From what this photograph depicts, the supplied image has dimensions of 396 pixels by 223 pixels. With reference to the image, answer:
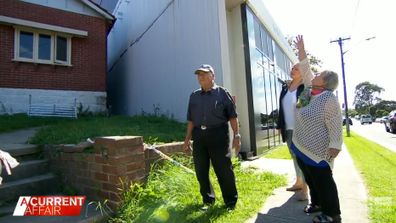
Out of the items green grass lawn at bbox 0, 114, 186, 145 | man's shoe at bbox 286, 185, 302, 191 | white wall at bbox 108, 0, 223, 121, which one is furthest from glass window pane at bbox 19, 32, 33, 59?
man's shoe at bbox 286, 185, 302, 191

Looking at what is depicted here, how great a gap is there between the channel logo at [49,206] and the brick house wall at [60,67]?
815cm

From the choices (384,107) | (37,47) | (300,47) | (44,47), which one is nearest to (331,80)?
(300,47)

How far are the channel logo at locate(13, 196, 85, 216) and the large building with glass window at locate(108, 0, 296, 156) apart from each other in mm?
3929

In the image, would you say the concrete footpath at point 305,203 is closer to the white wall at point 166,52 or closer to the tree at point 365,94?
the white wall at point 166,52

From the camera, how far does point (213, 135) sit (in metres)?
3.75

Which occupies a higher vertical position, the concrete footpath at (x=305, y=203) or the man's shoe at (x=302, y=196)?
the man's shoe at (x=302, y=196)

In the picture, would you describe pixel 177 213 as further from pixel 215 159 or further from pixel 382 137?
pixel 382 137

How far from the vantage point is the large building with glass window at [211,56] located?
292 inches

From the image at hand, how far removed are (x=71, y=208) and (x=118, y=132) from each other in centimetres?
229

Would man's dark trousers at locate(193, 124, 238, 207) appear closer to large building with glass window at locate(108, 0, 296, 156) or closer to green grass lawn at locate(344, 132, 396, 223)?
green grass lawn at locate(344, 132, 396, 223)

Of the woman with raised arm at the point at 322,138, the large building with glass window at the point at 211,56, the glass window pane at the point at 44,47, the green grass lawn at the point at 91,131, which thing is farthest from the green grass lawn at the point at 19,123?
the woman with raised arm at the point at 322,138

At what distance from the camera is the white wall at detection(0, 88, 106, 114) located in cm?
1052

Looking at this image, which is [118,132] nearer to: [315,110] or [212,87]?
[212,87]

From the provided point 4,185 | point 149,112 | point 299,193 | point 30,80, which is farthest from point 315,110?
point 30,80
